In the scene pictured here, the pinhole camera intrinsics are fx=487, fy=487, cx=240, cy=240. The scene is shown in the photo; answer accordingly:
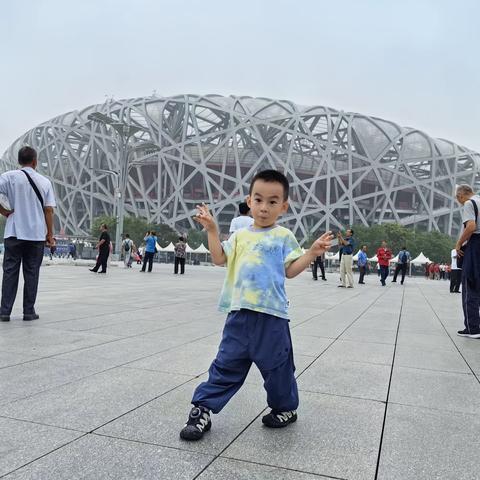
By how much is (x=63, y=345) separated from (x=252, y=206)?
2452 millimetres

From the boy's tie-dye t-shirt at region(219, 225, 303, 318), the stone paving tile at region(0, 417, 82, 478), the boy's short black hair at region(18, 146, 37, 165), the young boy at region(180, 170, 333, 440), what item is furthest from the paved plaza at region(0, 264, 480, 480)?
the boy's short black hair at region(18, 146, 37, 165)

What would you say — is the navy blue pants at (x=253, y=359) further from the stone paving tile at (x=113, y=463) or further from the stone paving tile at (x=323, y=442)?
the stone paving tile at (x=113, y=463)

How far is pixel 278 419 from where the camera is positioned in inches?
95.7

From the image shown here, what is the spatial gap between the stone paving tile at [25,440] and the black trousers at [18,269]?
3.21 metres

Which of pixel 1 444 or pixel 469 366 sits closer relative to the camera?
pixel 1 444

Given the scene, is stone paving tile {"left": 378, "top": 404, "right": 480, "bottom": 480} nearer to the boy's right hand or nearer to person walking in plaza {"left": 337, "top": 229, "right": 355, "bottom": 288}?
the boy's right hand

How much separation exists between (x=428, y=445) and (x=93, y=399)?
69.0 inches

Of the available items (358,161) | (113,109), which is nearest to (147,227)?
(113,109)

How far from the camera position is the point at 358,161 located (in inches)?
2854

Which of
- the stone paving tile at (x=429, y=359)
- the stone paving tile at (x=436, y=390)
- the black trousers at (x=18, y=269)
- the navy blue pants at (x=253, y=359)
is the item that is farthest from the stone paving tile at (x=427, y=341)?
the black trousers at (x=18, y=269)

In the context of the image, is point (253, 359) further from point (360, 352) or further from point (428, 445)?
point (360, 352)

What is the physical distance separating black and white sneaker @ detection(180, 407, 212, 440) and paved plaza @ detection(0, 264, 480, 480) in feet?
0.14

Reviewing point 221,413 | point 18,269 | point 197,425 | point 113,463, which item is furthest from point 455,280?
point 113,463

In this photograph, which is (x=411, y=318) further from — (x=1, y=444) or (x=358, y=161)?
(x=358, y=161)
